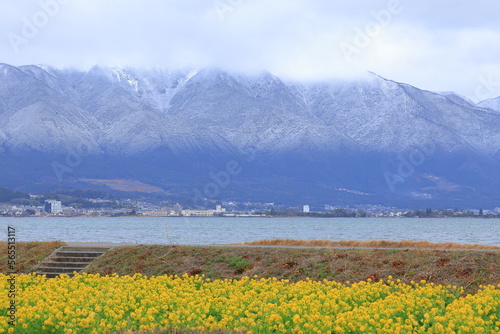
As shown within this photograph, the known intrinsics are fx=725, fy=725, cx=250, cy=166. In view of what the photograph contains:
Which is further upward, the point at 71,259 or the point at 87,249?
the point at 87,249

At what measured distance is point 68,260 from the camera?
125ft

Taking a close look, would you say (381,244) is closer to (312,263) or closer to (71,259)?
(312,263)

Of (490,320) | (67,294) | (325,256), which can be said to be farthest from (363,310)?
(325,256)

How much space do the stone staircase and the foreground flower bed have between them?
12.7 meters

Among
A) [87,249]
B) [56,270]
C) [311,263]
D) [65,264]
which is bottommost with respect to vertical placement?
[56,270]

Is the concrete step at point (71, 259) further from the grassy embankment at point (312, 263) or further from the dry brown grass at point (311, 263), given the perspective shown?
the grassy embankment at point (312, 263)

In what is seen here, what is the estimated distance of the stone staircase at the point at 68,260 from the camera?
36.8 m

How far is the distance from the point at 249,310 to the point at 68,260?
20.6m

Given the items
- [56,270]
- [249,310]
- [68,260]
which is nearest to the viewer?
[249,310]

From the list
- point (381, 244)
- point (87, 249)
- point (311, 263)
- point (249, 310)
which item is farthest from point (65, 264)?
point (249, 310)

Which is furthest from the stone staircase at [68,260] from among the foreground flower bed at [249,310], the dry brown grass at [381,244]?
the foreground flower bed at [249,310]

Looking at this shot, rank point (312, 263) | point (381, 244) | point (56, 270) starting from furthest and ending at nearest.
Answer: point (381, 244), point (56, 270), point (312, 263)

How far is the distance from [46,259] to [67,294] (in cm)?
1657

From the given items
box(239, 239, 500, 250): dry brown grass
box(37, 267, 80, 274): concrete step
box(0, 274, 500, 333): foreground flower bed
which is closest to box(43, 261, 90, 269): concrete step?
box(37, 267, 80, 274): concrete step
